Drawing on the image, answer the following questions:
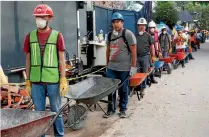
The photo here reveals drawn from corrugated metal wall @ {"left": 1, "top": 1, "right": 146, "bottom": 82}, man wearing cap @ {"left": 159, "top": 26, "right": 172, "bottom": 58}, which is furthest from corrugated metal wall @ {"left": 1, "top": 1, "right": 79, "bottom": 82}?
man wearing cap @ {"left": 159, "top": 26, "right": 172, "bottom": 58}

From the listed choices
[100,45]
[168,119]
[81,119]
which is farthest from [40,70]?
[100,45]

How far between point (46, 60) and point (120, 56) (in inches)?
85.9

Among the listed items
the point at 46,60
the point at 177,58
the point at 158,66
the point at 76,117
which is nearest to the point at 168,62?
the point at 158,66

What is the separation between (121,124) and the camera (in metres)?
6.06

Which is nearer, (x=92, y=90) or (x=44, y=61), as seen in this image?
(x=44, y=61)

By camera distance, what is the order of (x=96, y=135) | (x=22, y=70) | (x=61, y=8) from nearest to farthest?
1. (x=96, y=135)
2. (x=22, y=70)
3. (x=61, y=8)

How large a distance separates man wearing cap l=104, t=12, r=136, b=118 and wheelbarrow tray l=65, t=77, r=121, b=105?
272mm

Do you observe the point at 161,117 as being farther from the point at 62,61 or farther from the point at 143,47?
the point at 62,61

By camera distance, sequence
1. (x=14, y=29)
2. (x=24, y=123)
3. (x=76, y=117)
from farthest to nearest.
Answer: (x=14, y=29) → (x=76, y=117) → (x=24, y=123)

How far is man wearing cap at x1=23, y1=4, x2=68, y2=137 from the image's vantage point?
14.5 ft

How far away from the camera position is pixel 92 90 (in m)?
6.19

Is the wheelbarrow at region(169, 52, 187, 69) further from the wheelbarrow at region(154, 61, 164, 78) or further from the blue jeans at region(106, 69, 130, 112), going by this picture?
the blue jeans at region(106, 69, 130, 112)

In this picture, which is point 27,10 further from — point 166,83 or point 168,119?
point 166,83

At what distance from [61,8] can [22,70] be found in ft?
9.13
